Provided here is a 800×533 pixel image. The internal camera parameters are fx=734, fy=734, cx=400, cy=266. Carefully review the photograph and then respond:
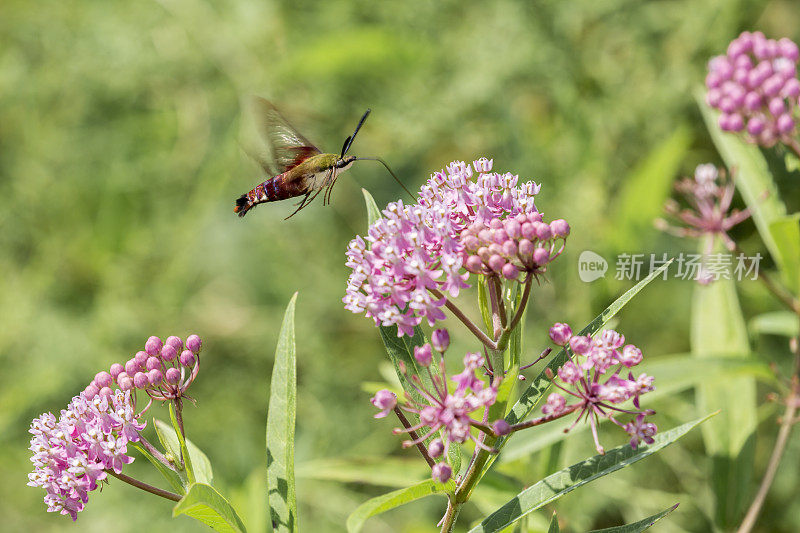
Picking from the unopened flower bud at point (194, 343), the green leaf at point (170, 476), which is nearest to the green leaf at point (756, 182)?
the unopened flower bud at point (194, 343)

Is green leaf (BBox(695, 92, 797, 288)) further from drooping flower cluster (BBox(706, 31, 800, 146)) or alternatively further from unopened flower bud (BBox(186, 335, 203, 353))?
unopened flower bud (BBox(186, 335, 203, 353))

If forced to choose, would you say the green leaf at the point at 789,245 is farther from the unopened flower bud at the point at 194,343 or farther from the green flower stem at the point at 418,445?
the unopened flower bud at the point at 194,343

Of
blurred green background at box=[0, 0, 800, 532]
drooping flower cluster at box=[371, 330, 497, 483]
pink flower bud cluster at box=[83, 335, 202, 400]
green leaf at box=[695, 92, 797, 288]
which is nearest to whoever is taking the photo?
drooping flower cluster at box=[371, 330, 497, 483]

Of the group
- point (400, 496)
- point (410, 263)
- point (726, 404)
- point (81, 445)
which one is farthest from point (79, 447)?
point (726, 404)

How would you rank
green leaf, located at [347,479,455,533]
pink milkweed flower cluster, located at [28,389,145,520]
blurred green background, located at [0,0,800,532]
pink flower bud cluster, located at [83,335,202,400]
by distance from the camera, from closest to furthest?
1. green leaf, located at [347,479,455,533]
2. pink milkweed flower cluster, located at [28,389,145,520]
3. pink flower bud cluster, located at [83,335,202,400]
4. blurred green background, located at [0,0,800,532]

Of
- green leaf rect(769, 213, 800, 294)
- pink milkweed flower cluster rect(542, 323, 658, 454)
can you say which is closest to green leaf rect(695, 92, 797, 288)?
green leaf rect(769, 213, 800, 294)

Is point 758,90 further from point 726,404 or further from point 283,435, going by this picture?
point 283,435
